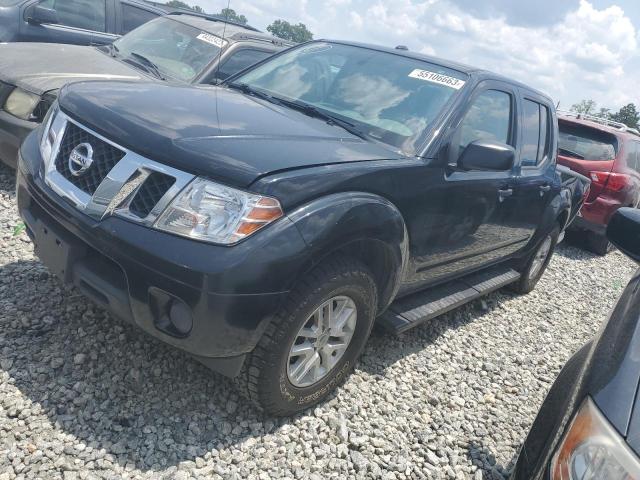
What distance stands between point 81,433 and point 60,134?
1387 millimetres

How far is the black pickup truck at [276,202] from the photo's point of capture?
2.17m

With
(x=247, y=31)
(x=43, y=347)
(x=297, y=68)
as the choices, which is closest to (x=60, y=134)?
(x=43, y=347)

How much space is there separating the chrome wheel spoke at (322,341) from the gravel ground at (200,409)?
28 cm

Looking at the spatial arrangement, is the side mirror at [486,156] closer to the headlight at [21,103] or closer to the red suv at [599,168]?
the headlight at [21,103]

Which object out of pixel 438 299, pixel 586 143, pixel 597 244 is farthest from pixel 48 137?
pixel 597 244

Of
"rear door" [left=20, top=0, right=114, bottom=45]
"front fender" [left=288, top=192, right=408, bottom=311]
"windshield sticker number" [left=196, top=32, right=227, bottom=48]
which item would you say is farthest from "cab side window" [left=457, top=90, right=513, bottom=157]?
"rear door" [left=20, top=0, right=114, bottom=45]

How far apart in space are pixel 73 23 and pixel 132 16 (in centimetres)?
112

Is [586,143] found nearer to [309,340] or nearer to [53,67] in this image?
[309,340]

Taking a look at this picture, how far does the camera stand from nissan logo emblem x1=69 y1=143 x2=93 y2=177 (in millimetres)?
2414

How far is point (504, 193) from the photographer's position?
12.3 ft

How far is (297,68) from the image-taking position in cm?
374

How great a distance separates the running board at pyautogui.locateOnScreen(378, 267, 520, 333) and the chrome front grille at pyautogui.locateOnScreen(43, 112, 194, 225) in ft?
4.89

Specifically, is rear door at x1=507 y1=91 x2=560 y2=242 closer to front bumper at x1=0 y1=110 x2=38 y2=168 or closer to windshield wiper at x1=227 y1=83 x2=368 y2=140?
windshield wiper at x1=227 y1=83 x2=368 y2=140

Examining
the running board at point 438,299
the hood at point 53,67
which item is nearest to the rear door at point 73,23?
the hood at point 53,67
